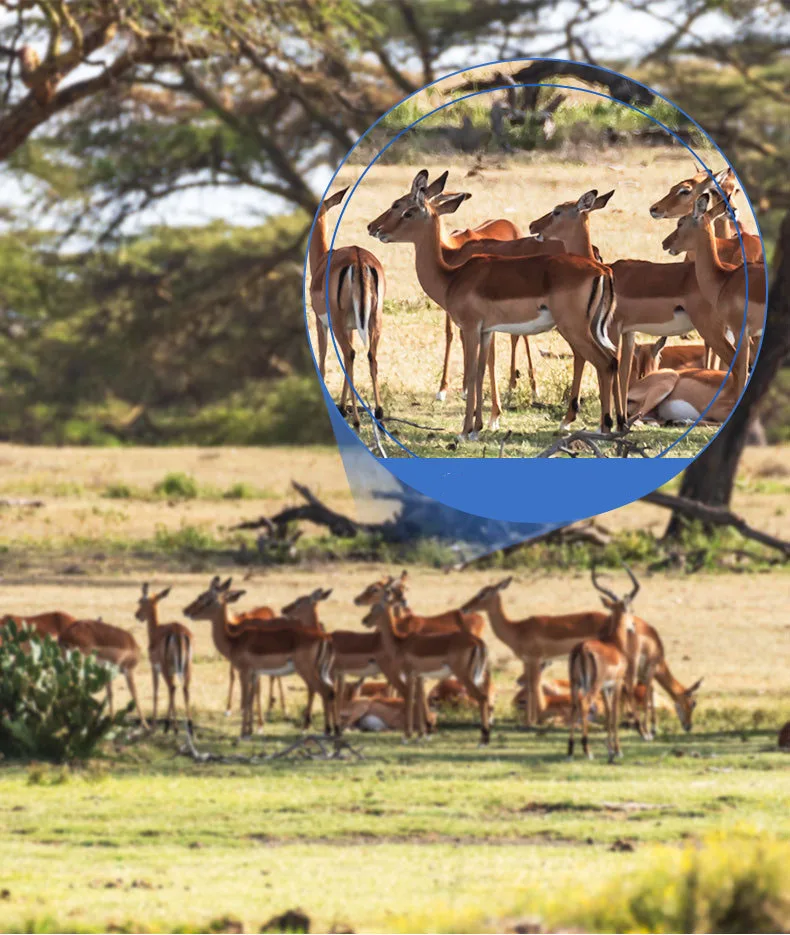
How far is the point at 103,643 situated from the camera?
32.0 ft

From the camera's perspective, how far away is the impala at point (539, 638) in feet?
32.4

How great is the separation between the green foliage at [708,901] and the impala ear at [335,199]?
2.38m

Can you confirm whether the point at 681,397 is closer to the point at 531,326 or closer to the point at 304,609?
the point at 531,326

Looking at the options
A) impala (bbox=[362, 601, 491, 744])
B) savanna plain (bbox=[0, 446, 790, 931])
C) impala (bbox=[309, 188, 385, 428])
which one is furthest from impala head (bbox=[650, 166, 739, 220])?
impala (bbox=[362, 601, 491, 744])

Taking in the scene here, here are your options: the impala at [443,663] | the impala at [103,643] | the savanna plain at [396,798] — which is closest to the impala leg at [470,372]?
the savanna plain at [396,798]

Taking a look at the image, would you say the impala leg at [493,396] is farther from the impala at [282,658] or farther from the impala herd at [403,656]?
the impala at [282,658]

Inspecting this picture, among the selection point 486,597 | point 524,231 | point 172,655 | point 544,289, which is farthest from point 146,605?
point 544,289

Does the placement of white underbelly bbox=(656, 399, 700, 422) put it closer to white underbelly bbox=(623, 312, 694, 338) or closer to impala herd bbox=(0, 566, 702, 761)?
white underbelly bbox=(623, 312, 694, 338)

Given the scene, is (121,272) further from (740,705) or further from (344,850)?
(344,850)

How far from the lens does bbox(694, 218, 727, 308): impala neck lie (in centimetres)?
202

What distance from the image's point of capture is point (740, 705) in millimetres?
10562

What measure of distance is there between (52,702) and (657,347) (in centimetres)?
713

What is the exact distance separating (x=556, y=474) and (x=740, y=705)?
892 centimetres

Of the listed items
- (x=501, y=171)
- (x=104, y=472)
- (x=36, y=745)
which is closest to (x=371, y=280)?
(x=501, y=171)
